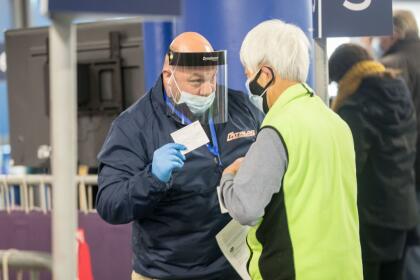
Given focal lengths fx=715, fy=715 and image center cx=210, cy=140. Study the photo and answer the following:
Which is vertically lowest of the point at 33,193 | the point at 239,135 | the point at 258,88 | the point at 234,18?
the point at 33,193

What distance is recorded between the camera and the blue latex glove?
70.4 inches

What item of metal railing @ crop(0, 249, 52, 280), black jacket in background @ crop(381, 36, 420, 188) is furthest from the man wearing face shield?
black jacket in background @ crop(381, 36, 420, 188)

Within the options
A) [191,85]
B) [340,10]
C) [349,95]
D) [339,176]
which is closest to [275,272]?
[339,176]

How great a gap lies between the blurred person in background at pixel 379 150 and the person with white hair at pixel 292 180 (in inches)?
69.3

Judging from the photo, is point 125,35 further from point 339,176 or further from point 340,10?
point 339,176

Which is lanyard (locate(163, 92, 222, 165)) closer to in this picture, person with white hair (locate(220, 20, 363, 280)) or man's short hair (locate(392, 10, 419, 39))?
person with white hair (locate(220, 20, 363, 280))

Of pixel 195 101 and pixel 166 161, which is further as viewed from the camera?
pixel 195 101

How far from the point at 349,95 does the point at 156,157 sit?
6.18ft

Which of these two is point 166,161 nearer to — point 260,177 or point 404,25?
point 260,177

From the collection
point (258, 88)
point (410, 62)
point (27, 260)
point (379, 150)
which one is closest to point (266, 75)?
point (258, 88)

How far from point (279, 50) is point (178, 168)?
16.4 inches

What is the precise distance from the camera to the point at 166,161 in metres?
1.79

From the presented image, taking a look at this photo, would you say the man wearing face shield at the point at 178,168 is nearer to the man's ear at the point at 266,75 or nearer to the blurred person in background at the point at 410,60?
the man's ear at the point at 266,75

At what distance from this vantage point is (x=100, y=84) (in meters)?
3.20
